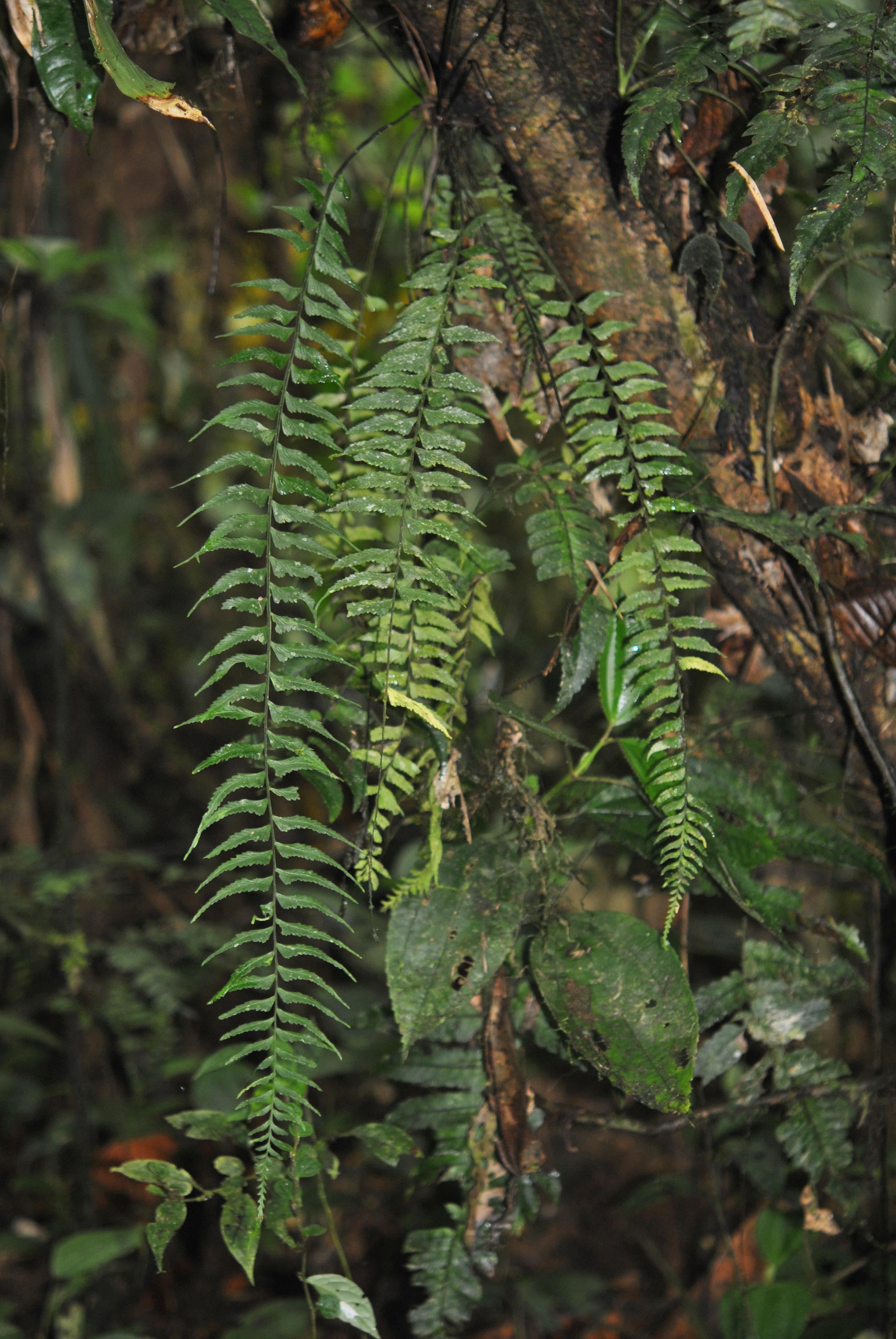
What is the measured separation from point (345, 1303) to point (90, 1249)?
679mm

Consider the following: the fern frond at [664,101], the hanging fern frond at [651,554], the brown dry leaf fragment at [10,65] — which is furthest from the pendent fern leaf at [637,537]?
the brown dry leaf fragment at [10,65]

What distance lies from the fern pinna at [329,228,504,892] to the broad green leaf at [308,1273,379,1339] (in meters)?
0.45

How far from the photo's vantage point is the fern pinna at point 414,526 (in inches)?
31.0

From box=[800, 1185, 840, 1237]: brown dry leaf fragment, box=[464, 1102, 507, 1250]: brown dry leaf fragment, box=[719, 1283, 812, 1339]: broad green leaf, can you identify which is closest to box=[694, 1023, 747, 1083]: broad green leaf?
box=[800, 1185, 840, 1237]: brown dry leaf fragment

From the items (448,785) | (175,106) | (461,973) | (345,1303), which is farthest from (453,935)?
(175,106)

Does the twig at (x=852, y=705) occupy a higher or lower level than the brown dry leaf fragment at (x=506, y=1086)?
higher

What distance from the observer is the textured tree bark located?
0.93 metres

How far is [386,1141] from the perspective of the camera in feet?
3.36

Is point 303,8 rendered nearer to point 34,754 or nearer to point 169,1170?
point 169,1170

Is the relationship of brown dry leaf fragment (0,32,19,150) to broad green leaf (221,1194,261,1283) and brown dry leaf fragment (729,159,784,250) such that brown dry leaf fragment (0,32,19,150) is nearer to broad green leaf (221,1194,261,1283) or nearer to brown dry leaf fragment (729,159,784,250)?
brown dry leaf fragment (729,159,784,250)

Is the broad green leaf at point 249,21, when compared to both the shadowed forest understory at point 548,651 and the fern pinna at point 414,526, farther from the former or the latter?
the fern pinna at point 414,526

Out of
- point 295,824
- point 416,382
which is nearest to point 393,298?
point 416,382

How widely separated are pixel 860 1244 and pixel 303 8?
1924mm

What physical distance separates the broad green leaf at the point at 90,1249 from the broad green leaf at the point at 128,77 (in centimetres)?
153
